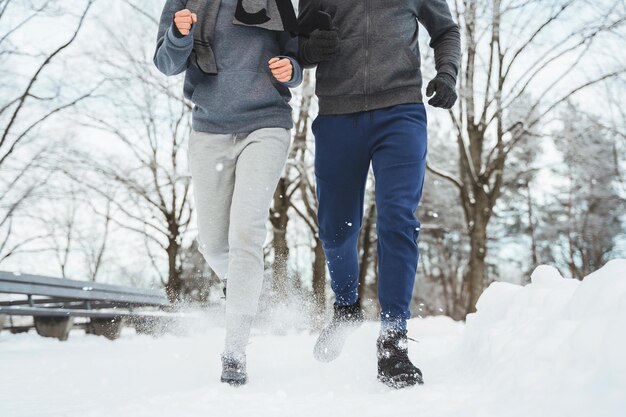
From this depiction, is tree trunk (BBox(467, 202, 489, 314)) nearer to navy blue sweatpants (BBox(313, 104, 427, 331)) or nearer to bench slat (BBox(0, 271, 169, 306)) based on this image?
bench slat (BBox(0, 271, 169, 306))

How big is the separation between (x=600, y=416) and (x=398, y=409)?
63 centimetres

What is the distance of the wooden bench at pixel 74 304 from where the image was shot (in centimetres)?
579

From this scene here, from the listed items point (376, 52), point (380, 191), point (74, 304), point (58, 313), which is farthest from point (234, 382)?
point (74, 304)

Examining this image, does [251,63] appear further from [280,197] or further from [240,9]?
[280,197]

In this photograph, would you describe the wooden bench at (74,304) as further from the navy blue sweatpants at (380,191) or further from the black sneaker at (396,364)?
the black sneaker at (396,364)

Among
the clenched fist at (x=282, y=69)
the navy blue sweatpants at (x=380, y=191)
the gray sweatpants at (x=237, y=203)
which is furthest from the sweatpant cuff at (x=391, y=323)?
the clenched fist at (x=282, y=69)

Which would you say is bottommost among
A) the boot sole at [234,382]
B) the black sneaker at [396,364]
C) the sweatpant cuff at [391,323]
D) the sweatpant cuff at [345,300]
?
A: the boot sole at [234,382]

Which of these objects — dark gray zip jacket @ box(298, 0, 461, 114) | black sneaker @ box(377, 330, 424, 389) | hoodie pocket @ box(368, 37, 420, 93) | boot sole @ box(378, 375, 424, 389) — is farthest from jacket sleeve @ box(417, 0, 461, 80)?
boot sole @ box(378, 375, 424, 389)

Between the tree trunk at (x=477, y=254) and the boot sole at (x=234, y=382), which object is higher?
the tree trunk at (x=477, y=254)

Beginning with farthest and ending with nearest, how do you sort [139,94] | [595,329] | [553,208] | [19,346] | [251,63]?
[553,208], [139,94], [19,346], [251,63], [595,329]

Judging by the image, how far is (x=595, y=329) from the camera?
162cm

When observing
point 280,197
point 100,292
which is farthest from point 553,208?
point 100,292

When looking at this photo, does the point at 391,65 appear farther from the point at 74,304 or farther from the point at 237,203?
the point at 74,304

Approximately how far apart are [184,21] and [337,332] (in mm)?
1742
